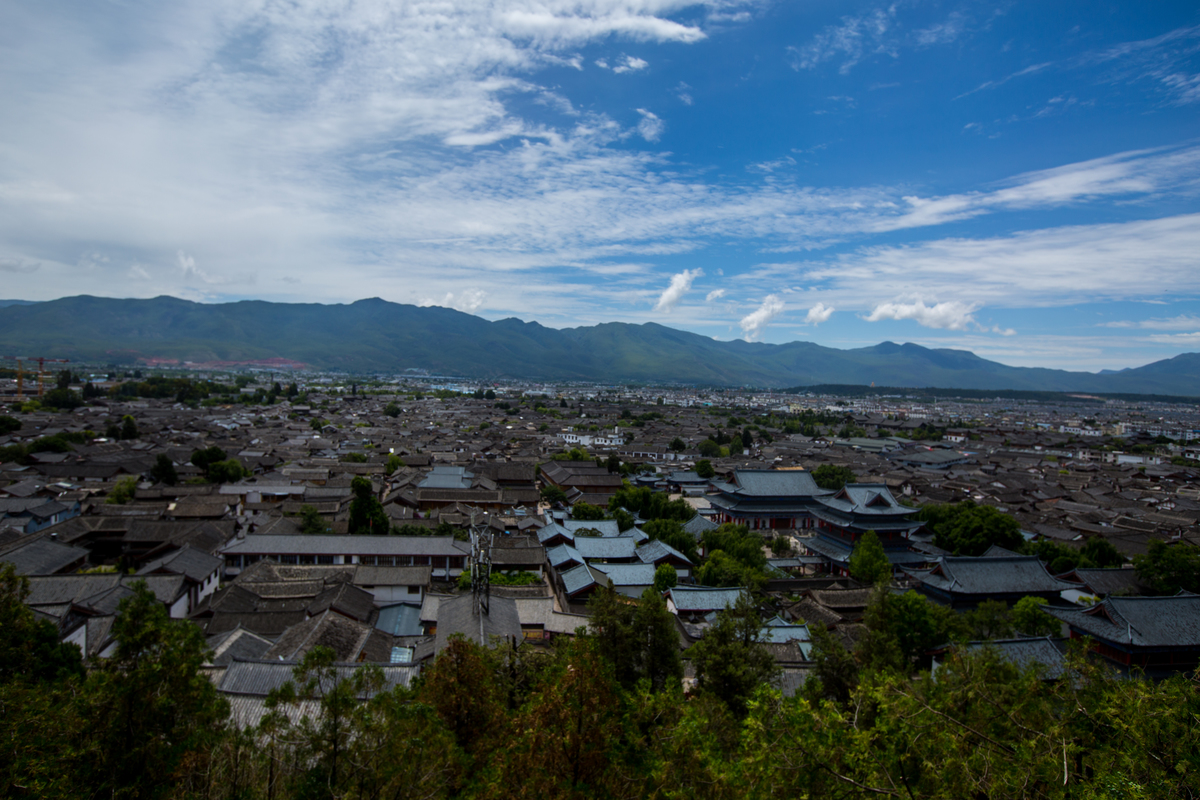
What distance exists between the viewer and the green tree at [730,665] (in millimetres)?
9859

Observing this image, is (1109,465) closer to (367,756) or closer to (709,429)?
(709,429)

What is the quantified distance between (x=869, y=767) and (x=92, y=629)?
15.2 meters

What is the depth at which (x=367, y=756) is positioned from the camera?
15.8ft

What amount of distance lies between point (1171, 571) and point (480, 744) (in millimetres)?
22626

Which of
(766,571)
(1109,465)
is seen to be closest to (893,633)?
(766,571)

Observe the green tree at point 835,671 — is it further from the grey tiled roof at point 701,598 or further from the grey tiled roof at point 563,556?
the grey tiled roof at point 563,556

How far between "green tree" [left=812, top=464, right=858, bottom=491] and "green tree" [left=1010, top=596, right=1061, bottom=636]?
755 inches

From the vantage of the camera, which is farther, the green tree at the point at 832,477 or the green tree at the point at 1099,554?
the green tree at the point at 832,477

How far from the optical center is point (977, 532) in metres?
23.6

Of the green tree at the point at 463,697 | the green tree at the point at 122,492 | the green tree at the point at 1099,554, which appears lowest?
the green tree at the point at 122,492

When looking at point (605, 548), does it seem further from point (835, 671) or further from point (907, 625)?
point (835, 671)

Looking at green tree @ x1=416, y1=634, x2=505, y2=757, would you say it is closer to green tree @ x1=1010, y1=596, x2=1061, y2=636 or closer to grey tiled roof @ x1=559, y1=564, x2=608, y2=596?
grey tiled roof @ x1=559, y1=564, x2=608, y2=596

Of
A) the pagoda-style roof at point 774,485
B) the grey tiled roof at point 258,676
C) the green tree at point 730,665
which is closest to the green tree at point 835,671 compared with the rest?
the green tree at point 730,665

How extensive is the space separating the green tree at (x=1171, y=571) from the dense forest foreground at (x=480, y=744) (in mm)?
17004
